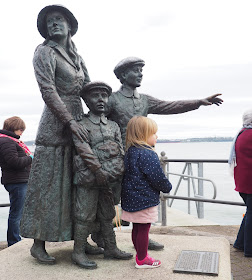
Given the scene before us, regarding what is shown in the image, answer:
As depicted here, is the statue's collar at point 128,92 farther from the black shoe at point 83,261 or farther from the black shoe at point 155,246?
the black shoe at point 83,261

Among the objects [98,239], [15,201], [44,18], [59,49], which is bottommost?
[98,239]

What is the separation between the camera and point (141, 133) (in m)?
3.47

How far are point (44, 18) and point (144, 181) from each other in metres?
1.83

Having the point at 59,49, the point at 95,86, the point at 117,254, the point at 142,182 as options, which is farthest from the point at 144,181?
the point at 59,49

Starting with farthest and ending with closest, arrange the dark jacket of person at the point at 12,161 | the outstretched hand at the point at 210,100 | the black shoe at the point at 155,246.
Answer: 1. the dark jacket of person at the point at 12,161
2. the outstretched hand at the point at 210,100
3. the black shoe at the point at 155,246

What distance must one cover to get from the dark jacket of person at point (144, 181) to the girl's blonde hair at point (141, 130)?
0.21 ft

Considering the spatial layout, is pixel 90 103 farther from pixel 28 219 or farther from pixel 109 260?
pixel 109 260

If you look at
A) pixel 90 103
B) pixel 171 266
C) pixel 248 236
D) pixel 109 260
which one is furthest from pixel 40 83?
pixel 248 236

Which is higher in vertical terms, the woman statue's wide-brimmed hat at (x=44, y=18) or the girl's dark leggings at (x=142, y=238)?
the woman statue's wide-brimmed hat at (x=44, y=18)

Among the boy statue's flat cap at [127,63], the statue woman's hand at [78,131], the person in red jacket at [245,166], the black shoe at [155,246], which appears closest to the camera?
the statue woman's hand at [78,131]

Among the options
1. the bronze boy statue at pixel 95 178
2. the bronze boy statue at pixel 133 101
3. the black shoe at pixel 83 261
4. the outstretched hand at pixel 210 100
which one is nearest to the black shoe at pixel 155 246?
the bronze boy statue at pixel 95 178

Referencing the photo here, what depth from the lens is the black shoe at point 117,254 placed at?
12.5ft

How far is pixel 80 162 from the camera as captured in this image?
3.50 meters

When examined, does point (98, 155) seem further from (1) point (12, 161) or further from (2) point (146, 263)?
(1) point (12, 161)
